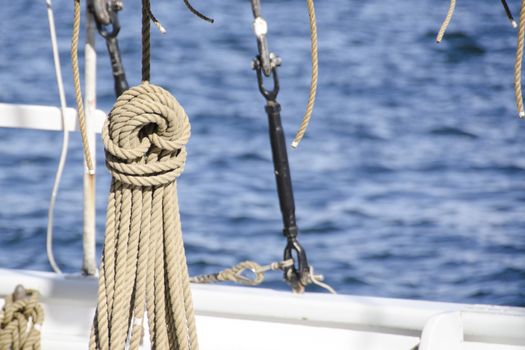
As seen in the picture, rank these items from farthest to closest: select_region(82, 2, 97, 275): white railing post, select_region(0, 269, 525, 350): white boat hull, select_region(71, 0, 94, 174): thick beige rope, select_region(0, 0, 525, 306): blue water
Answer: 1. select_region(0, 0, 525, 306): blue water
2. select_region(82, 2, 97, 275): white railing post
3. select_region(0, 269, 525, 350): white boat hull
4. select_region(71, 0, 94, 174): thick beige rope

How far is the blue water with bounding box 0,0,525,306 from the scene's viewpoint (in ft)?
18.6

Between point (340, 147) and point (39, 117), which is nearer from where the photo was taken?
point (39, 117)

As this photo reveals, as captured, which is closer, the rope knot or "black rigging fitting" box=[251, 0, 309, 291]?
the rope knot

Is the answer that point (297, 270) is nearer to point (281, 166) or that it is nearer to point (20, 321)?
point (281, 166)

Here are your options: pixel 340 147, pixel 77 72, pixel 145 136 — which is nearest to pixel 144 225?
pixel 145 136

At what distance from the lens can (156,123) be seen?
5.51 ft

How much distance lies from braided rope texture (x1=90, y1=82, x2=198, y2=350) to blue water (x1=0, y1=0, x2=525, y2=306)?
11.6 ft

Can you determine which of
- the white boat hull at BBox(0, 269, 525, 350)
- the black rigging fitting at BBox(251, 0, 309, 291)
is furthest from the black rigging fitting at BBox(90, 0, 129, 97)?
the white boat hull at BBox(0, 269, 525, 350)

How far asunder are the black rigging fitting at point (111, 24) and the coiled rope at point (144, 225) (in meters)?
0.72

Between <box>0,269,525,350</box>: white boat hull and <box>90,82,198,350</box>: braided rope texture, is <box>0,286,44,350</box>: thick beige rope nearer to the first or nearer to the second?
<box>0,269,525,350</box>: white boat hull

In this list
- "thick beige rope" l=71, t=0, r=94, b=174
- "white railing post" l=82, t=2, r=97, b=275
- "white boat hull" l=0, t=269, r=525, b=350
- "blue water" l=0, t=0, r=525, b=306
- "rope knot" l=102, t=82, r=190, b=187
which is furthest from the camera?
"blue water" l=0, t=0, r=525, b=306

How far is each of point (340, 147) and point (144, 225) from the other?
221 inches

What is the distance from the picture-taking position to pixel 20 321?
231 centimetres

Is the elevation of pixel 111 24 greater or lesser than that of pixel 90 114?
greater
